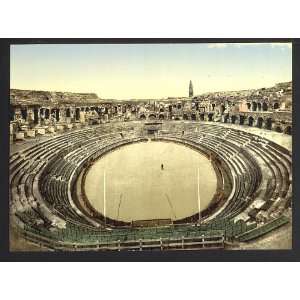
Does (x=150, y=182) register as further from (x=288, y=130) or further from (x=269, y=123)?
(x=288, y=130)

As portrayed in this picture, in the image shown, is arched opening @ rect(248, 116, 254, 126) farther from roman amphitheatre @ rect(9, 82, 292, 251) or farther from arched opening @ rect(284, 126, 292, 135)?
arched opening @ rect(284, 126, 292, 135)

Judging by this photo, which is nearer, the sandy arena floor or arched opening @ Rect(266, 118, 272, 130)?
the sandy arena floor

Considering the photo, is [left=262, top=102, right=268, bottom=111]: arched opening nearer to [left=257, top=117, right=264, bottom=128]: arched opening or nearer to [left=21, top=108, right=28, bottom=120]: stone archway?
[left=257, top=117, right=264, bottom=128]: arched opening

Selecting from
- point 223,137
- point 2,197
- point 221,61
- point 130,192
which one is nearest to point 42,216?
point 2,197

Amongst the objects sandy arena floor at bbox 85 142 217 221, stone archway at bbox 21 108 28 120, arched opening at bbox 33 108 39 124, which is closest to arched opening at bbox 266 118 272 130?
sandy arena floor at bbox 85 142 217 221

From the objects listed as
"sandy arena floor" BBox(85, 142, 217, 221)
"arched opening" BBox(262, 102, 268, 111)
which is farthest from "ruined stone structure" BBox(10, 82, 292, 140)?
"sandy arena floor" BBox(85, 142, 217, 221)

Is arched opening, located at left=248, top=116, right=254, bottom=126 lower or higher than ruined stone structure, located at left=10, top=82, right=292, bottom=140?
lower

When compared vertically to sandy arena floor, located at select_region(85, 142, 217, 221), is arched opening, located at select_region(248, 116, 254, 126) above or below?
above

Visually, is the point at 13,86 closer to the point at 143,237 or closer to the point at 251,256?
the point at 143,237
